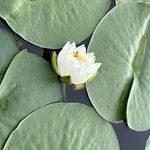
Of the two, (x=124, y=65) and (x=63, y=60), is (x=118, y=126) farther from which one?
(x=63, y=60)

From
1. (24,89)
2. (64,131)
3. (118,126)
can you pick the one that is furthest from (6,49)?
(118,126)

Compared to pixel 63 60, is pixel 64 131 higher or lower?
lower

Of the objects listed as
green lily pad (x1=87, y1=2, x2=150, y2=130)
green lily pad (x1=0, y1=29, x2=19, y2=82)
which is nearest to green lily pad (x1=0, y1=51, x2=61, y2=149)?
green lily pad (x1=0, y1=29, x2=19, y2=82)

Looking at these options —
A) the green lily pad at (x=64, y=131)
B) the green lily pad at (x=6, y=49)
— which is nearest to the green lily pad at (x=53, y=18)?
the green lily pad at (x=6, y=49)

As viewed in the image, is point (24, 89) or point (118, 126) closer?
point (24, 89)

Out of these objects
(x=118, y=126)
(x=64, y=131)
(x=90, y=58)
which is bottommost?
(x=118, y=126)

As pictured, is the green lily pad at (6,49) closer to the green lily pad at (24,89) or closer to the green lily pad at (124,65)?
the green lily pad at (24,89)
